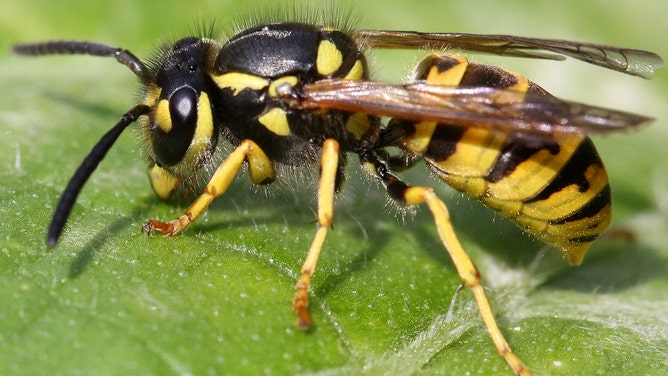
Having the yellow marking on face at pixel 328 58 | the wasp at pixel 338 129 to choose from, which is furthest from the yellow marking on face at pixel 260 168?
the yellow marking on face at pixel 328 58

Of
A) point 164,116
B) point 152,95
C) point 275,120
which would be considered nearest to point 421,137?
point 275,120

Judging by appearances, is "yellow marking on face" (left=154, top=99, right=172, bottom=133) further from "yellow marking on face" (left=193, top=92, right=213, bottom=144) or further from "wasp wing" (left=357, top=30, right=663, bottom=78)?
"wasp wing" (left=357, top=30, right=663, bottom=78)

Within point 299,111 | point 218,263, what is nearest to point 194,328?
point 218,263

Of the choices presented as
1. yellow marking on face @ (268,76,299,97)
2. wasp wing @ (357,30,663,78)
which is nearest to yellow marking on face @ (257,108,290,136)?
yellow marking on face @ (268,76,299,97)

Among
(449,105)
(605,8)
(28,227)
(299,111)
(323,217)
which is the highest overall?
(605,8)

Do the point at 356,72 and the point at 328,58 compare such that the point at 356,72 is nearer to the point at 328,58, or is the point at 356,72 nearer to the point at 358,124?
the point at 328,58

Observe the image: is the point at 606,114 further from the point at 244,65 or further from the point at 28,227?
the point at 28,227
